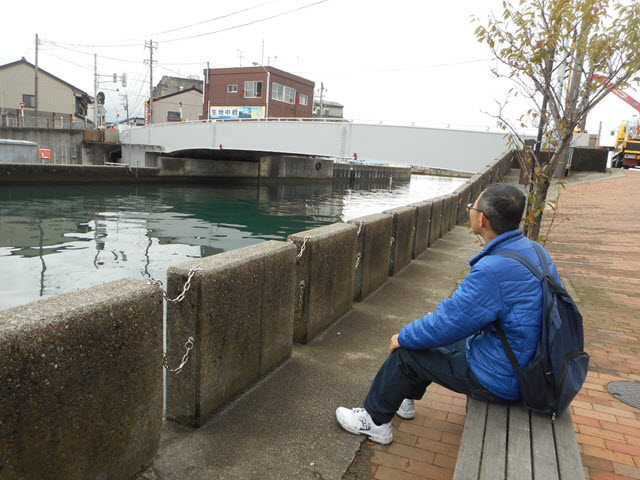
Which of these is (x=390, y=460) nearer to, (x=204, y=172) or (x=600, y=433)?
(x=600, y=433)

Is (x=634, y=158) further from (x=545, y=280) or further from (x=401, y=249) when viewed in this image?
(x=545, y=280)

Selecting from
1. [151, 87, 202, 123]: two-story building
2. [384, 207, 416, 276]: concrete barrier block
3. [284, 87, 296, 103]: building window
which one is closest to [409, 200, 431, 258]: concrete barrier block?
[384, 207, 416, 276]: concrete barrier block

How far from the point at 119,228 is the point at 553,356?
59.1 ft

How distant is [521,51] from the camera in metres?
4.92

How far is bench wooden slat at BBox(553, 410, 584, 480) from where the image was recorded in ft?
7.13

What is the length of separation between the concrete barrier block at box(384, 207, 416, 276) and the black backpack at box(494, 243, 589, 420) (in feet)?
14.8

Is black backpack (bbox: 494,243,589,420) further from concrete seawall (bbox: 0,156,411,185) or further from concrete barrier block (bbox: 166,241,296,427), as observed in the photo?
concrete seawall (bbox: 0,156,411,185)

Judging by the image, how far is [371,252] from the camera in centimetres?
602

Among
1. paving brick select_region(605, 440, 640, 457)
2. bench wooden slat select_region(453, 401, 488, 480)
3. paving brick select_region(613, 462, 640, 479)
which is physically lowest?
paving brick select_region(605, 440, 640, 457)

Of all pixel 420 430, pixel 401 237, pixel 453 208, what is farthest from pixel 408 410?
pixel 453 208

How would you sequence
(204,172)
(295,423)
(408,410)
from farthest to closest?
(204,172) → (408,410) → (295,423)

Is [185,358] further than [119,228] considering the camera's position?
No

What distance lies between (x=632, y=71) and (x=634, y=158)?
32677 millimetres

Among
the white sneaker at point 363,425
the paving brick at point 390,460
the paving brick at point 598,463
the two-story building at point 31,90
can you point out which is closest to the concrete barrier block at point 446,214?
the paving brick at point 598,463
